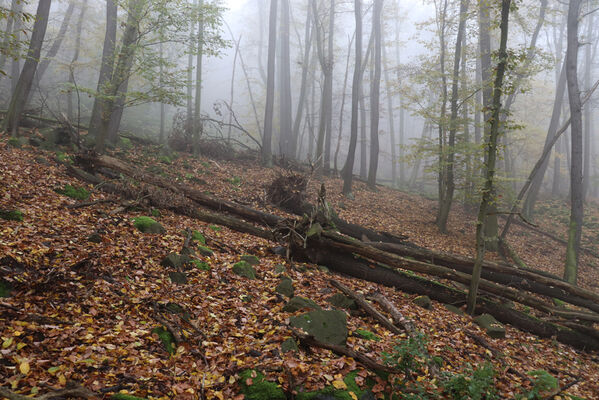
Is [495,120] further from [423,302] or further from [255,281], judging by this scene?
[255,281]

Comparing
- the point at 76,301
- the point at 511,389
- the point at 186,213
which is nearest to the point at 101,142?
the point at 186,213

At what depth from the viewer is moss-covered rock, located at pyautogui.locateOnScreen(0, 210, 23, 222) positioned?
546 centimetres

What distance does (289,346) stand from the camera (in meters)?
4.13

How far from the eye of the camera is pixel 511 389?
4.23m

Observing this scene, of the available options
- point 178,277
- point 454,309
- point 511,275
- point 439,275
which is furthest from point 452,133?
point 178,277

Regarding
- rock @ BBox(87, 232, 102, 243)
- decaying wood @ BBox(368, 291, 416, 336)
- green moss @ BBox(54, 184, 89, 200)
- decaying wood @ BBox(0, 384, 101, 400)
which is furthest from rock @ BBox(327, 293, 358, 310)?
green moss @ BBox(54, 184, 89, 200)

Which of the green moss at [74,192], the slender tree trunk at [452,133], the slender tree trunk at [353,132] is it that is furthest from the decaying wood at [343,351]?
the slender tree trunk at [353,132]

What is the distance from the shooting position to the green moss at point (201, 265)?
5.99 meters

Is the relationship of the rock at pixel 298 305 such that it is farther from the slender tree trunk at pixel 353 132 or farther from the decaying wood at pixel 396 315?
the slender tree trunk at pixel 353 132

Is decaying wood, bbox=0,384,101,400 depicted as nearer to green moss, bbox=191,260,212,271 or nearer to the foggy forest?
the foggy forest

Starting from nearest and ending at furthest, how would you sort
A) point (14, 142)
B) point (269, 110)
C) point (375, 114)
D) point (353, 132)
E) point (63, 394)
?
point (63, 394), point (14, 142), point (353, 132), point (269, 110), point (375, 114)

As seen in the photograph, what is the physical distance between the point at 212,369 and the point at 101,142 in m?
9.48

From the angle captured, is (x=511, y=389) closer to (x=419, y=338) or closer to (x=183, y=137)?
(x=419, y=338)

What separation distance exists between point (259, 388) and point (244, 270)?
2959 mm
